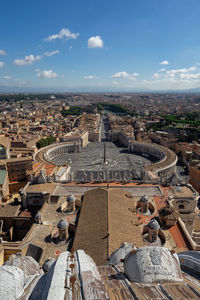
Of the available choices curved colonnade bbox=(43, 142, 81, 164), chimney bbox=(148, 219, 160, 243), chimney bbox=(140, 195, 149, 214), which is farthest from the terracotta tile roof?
curved colonnade bbox=(43, 142, 81, 164)

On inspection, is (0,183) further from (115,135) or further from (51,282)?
(115,135)

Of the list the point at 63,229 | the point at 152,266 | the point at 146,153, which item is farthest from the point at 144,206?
the point at 146,153

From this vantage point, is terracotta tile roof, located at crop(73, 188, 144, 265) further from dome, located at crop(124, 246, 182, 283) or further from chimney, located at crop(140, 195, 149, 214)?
dome, located at crop(124, 246, 182, 283)

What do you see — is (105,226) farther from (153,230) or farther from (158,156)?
(158,156)

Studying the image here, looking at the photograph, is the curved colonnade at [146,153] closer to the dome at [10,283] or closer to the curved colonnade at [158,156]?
the curved colonnade at [158,156]

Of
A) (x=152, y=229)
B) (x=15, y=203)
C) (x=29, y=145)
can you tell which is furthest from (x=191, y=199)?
(x=29, y=145)

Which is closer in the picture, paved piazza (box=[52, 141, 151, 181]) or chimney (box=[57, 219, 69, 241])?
chimney (box=[57, 219, 69, 241])
